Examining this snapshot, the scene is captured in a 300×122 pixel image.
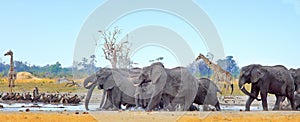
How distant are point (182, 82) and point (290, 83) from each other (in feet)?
16.4

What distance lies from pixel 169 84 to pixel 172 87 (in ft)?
0.51

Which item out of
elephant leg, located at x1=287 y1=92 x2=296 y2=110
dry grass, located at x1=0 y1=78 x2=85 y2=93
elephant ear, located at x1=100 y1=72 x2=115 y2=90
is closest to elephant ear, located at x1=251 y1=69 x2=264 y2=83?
elephant leg, located at x1=287 y1=92 x2=296 y2=110

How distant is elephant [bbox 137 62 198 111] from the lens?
24.5 meters

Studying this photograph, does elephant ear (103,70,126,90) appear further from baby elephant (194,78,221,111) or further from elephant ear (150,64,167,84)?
baby elephant (194,78,221,111)

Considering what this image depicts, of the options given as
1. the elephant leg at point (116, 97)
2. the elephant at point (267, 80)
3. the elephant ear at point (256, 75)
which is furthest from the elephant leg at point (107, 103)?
the elephant ear at point (256, 75)

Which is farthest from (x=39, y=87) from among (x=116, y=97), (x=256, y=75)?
(x=256, y=75)

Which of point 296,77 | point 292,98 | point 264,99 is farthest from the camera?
point 296,77

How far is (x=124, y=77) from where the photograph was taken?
27531 mm

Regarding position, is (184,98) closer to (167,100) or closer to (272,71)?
(167,100)

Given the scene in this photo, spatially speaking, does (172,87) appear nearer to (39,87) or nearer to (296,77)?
(296,77)

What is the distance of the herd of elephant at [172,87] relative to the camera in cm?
2466

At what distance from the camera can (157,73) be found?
2456 cm

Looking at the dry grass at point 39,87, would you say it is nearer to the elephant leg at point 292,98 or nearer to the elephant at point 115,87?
the elephant at point 115,87

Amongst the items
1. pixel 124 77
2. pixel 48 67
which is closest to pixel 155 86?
pixel 124 77
